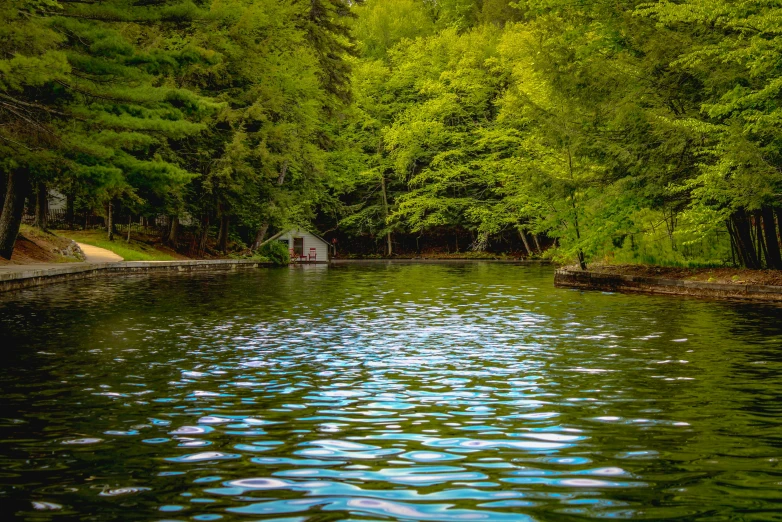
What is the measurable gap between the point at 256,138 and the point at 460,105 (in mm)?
32328

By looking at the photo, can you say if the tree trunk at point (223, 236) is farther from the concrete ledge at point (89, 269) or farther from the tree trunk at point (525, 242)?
the tree trunk at point (525, 242)

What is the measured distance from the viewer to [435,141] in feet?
273

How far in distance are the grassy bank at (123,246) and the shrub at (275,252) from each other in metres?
8.81

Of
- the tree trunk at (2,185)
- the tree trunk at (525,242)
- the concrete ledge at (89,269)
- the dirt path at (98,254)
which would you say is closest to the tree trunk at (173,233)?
the concrete ledge at (89,269)

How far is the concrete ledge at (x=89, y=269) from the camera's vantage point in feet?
88.1

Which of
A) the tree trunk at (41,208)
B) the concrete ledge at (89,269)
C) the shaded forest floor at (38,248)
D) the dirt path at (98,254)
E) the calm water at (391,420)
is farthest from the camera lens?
the tree trunk at (41,208)

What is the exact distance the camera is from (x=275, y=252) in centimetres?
6306

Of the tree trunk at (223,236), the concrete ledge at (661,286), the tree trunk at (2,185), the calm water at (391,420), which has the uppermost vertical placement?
the tree trunk at (2,185)

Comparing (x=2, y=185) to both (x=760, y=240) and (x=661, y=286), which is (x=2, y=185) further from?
(x=760, y=240)

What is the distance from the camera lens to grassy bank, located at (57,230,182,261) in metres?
49.2

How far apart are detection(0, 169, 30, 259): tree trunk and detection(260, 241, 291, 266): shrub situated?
2826 cm

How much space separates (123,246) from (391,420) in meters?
46.8

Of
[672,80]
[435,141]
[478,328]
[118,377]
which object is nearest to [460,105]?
[435,141]

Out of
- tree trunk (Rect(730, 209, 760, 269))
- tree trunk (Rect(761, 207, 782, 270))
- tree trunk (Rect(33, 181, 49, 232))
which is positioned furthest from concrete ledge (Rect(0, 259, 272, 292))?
tree trunk (Rect(761, 207, 782, 270))
